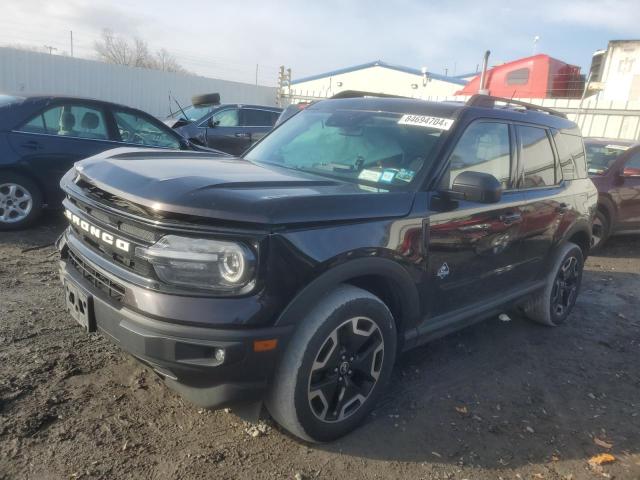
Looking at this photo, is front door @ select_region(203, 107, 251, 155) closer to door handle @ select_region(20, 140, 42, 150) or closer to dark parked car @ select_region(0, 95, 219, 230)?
dark parked car @ select_region(0, 95, 219, 230)

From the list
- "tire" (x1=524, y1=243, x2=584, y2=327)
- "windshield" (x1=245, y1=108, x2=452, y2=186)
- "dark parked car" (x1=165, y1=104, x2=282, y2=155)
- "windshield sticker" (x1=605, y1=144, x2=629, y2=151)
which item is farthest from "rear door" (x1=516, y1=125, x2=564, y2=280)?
"dark parked car" (x1=165, y1=104, x2=282, y2=155)

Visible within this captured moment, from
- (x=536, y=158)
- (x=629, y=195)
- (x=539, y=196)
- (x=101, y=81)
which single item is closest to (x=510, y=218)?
(x=539, y=196)

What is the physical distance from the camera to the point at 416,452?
8.91ft

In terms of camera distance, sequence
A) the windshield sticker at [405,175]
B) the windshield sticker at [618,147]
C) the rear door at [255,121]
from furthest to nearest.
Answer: the rear door at [255,121] < the windshield sticker at [618,147] < the windshield sticker at [405,175]

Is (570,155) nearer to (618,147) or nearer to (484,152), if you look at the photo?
(484,152)

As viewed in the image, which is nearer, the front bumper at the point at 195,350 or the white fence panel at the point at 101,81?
the front bumper at the point at 195,350

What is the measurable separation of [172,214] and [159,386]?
4.36ft

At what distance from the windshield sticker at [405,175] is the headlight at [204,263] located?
4.01 ft

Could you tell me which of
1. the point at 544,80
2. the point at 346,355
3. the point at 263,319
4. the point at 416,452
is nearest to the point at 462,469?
the point at 416,452

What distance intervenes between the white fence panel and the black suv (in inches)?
574

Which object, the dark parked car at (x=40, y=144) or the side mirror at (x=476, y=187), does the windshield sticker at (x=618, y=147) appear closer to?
the side mirror at (x=476, y=187)

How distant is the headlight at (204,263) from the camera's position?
86.0 inches

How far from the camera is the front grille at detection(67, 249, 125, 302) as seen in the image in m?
2.37

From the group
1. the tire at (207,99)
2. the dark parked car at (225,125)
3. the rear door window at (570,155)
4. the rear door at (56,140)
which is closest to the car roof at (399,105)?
the rear door window at (570,155)
